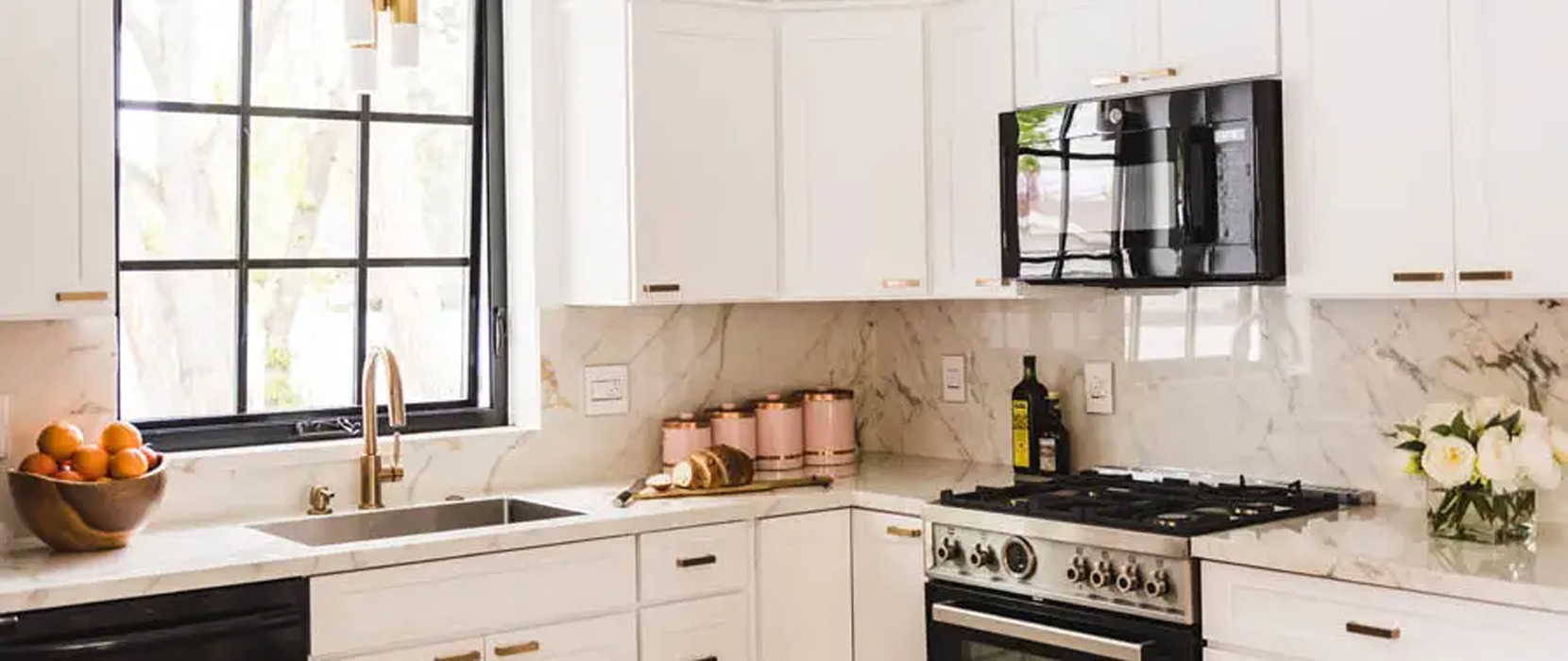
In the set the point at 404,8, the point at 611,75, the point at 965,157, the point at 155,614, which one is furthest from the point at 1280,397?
the point at 155,614

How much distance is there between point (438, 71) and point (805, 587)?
62.8 inches

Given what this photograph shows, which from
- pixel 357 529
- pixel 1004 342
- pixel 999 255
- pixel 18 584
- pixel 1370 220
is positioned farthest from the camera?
pixel 1004 342

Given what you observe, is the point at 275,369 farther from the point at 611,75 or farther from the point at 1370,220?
the point at 1370,220

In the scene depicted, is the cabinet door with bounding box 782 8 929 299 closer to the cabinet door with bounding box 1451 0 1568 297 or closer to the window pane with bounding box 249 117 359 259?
the window pane with bounding box 249 117 359 259

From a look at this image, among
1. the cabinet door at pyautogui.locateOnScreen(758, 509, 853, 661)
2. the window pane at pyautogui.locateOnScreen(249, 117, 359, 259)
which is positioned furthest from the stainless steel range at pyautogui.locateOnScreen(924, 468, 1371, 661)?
the window pane at pyautogui.locateOnScreen(249, 117, 359, 259)

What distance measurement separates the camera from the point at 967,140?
166 inches

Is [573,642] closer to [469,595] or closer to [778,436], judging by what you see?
[469,595]

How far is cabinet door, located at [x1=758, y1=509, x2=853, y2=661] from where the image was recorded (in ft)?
13.0

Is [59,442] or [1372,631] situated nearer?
[1372,631]

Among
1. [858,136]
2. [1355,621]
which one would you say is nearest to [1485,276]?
[1355,621]

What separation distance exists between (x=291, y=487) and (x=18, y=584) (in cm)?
93

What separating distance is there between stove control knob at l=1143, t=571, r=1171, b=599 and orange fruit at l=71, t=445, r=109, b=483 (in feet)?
6.76

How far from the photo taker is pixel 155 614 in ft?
10.2

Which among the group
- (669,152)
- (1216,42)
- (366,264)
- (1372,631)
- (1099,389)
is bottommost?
(1372,631)
